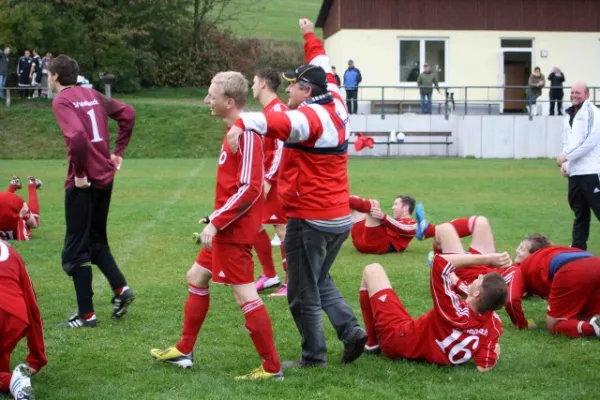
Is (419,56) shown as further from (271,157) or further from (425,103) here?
(271,157)

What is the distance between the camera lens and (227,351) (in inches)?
274

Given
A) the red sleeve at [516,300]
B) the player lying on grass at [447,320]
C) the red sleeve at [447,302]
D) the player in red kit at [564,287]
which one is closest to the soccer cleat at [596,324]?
the player in red kit at [564,287]

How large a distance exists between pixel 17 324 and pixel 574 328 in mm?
4416

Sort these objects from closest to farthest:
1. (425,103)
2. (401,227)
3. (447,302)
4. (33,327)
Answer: (33,327)
(447,302)
(401,227)
(425,103)

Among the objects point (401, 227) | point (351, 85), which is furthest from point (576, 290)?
point (351, 85)

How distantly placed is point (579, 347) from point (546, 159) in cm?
2464

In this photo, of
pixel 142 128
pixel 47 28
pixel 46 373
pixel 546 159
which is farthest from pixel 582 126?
pixel 47 28

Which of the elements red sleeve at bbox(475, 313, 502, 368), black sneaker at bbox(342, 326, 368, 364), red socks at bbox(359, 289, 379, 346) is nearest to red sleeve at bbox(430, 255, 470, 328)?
red sleeve at bbox(475, 313, 502, 368)

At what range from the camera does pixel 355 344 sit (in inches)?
253

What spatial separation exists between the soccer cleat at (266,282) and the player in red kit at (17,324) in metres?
3.52

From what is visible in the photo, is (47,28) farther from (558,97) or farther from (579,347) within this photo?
(579,347)

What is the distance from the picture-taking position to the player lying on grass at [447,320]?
628 centimetres

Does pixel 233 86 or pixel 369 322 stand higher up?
pixel 233 86

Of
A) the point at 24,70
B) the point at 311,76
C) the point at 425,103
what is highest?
the point at 24,70
